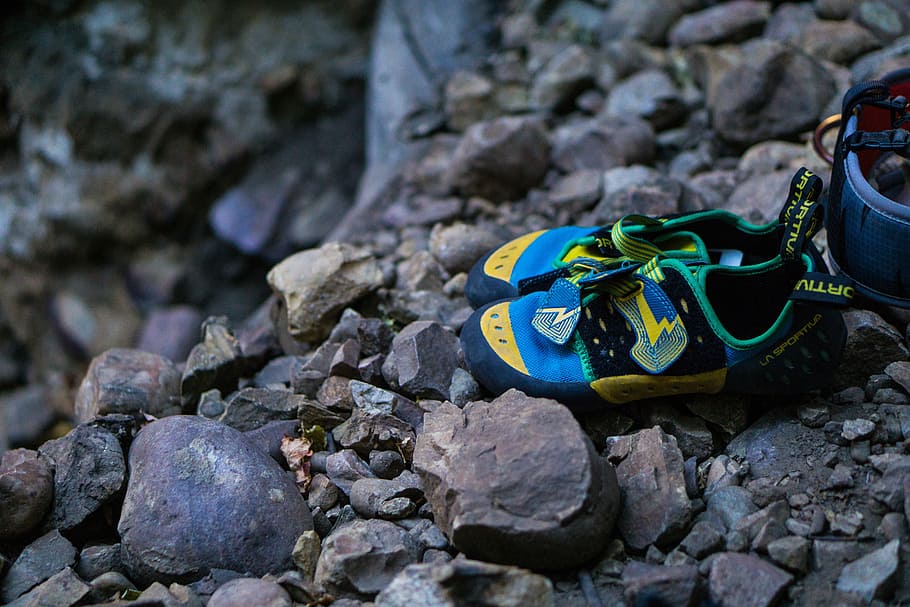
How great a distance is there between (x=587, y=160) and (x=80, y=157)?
253 cm

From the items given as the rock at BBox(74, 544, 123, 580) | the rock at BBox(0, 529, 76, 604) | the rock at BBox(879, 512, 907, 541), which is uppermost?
the rock at BBox(0, 529, 76, 604)

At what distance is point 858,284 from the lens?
1.35 meters

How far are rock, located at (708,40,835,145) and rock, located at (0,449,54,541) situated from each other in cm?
190

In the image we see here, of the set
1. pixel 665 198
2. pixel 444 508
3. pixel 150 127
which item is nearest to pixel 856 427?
pixel 444 508

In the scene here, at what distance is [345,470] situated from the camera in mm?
1377

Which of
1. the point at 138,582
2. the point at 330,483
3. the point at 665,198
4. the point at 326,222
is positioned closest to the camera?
the point at 138,582

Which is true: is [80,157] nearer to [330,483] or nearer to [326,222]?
[326,222]

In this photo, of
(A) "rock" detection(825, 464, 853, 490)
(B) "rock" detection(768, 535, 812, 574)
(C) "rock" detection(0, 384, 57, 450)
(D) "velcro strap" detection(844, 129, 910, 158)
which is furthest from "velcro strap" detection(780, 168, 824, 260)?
(C) "rock" detection(0, 384, 57, 450)

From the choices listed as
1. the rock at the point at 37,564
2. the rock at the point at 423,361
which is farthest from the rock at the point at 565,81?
the rock at the point at 37,564

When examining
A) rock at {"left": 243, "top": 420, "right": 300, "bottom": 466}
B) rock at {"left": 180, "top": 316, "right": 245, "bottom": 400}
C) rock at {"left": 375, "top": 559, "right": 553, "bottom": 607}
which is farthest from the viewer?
rock at {"left": 180, "top": 316, "right": 245, "bottom": 400}

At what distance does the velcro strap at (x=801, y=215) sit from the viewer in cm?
125

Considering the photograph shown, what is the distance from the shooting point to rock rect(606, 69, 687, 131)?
7.98ft

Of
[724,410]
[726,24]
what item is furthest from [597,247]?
[726,24]

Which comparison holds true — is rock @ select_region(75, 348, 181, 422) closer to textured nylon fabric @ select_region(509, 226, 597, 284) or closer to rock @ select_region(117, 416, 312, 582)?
rock @ select_region(117, 416, 312, 582)
